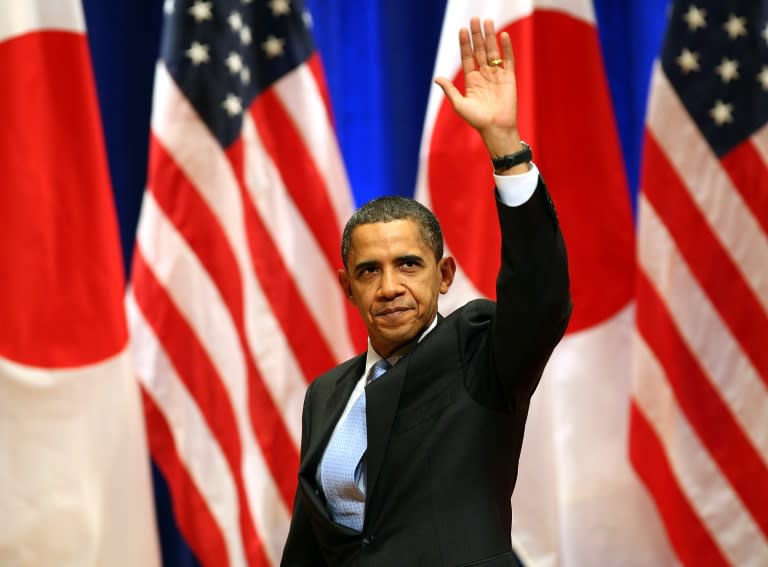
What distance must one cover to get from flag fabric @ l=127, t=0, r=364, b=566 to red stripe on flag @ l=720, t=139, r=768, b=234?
125 cm

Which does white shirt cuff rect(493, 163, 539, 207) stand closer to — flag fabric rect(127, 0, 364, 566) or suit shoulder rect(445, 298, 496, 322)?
suit shoulder rect(445, 298, 496, 322)

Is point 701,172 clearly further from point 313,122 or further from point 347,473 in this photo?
point 347,473

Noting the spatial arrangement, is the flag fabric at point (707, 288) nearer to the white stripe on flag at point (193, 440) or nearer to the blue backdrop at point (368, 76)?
the blue backdrop at point (368, 76)

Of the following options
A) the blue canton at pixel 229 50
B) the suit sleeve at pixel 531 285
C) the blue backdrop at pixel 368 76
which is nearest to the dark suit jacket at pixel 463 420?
the suit sleeve at pixel 531 285

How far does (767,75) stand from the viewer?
126 inches

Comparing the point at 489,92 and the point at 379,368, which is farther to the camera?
the point at 379,368

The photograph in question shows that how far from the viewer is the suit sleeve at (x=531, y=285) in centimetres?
131

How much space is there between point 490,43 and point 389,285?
0.37 m

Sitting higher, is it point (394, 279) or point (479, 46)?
point (479, 46)

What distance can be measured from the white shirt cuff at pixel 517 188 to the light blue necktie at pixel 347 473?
0.40m

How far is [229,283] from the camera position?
3.22 metres

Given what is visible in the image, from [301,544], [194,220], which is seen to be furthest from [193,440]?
[301,544]

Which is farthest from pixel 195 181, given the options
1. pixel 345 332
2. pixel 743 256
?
pixel 743 256

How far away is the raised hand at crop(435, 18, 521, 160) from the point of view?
1352 millimetres
